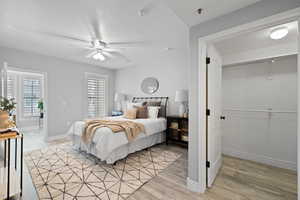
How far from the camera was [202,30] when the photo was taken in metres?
1.86

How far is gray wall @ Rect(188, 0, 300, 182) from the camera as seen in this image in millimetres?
1423

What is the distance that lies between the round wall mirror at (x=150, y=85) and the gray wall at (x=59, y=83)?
6.74 feet

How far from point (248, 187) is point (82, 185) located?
244cm

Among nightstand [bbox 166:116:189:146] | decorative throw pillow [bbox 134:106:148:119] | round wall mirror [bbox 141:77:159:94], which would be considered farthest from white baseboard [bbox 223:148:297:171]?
round wall mirror [bbox 141:77:159:94]

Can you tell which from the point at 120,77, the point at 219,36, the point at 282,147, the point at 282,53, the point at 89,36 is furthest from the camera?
the point at 120,77

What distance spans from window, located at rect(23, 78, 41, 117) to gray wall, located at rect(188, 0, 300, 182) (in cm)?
711

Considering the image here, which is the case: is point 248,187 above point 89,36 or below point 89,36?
below

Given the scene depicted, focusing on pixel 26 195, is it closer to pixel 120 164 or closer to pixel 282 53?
pixel 120 164

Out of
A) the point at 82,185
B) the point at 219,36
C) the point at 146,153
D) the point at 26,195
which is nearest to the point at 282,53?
the point at 219,36

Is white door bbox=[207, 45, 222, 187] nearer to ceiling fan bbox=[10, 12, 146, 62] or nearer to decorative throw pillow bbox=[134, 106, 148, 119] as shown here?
ceiling fan bbox=[10, 12, 146, 62]

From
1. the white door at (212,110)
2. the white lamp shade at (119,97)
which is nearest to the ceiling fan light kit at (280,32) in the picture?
the white door at (212,110)

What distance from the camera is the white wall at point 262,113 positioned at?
98.7 inches

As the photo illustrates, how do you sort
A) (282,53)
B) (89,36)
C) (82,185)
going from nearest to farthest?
1. (82,185)
2. (282,53)
3. (89,36)

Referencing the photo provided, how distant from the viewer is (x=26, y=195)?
175cm
